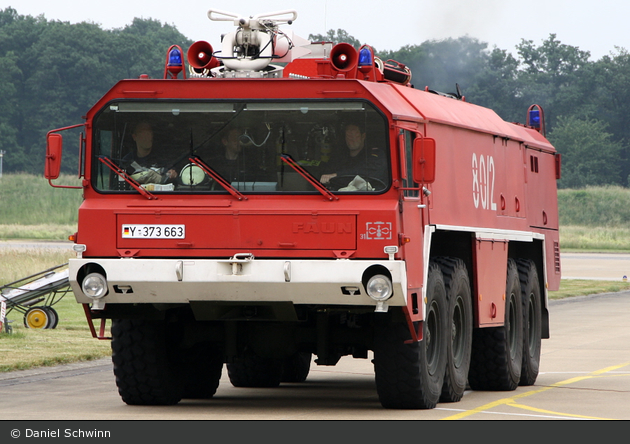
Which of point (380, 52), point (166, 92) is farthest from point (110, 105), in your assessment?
point (380, 52)

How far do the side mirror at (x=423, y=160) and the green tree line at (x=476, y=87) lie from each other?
3187 inches

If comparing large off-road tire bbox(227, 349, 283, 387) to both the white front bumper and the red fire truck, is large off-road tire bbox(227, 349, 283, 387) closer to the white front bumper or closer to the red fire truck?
the red fire truck

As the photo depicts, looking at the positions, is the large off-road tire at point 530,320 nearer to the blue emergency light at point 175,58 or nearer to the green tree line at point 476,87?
the blue emergency light at point 175,58

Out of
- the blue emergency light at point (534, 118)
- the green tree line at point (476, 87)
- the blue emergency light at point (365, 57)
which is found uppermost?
the green tree line at point (476, 87)

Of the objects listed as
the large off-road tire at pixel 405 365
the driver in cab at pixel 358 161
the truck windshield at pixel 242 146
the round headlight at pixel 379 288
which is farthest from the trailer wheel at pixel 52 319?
the round headlight at pixel 379 288

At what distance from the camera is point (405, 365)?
37.1 ft

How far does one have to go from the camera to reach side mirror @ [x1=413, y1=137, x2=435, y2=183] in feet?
35.4

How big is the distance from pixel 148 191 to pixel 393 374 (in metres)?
2.68

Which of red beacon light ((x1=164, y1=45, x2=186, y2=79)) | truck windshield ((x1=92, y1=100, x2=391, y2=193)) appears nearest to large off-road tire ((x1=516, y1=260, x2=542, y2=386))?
truck windshield ((x1=92, y1=100, x2=391, y2=193))

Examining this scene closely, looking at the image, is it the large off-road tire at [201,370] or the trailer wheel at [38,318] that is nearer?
the large off-road tire at [201,370]

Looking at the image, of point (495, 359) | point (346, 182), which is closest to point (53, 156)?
point (346, 182)

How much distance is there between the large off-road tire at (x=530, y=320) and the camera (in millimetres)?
15023

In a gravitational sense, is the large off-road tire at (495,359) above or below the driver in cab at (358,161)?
below

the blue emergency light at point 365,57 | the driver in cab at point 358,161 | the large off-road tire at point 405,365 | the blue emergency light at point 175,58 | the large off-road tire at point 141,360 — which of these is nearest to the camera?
the driver in cab at point 358,161
